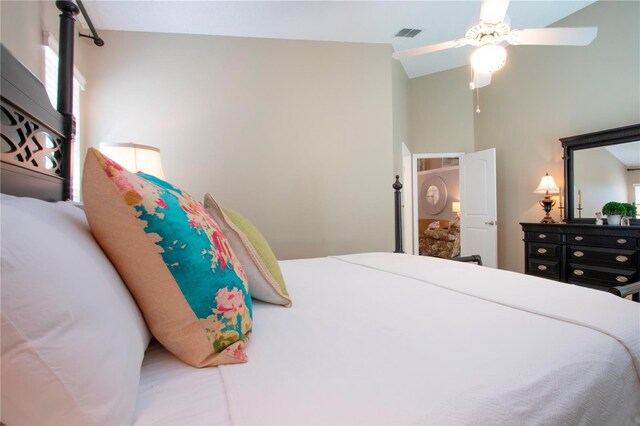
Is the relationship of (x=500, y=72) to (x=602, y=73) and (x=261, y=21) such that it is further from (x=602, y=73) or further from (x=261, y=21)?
(x=261, y=21)

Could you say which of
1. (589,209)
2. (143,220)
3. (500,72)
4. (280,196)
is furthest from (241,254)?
(500,72)

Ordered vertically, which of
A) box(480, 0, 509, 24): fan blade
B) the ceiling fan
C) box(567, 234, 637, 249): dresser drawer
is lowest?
box(567, 234, 637, 249): dresser drawer

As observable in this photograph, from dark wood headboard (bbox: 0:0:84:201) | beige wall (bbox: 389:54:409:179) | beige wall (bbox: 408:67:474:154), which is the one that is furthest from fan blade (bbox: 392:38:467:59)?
beige wall (bbox: 408:67:474:154)

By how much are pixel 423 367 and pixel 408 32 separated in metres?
3.61

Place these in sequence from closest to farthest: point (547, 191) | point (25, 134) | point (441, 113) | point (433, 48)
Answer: point (25, 134) < point (433, 48) < point (547, 191) < point (441, 113)

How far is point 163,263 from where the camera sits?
23.4 inches

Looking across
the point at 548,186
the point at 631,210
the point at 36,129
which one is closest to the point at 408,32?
the point at 548,186

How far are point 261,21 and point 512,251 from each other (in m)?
3.98

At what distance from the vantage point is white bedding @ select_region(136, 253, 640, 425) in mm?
504

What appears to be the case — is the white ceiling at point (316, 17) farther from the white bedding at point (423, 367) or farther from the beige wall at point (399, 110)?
the white bedding at point (423, 367)

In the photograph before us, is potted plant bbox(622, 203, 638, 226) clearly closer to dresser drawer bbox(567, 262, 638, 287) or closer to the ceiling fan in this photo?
dresser drawer bbox(567, 262, 638, 287)

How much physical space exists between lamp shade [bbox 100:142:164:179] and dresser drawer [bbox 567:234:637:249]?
3685mm

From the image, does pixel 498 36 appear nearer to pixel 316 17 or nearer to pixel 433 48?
pixel 433 48

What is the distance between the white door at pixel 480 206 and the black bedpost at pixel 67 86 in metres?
4.26
